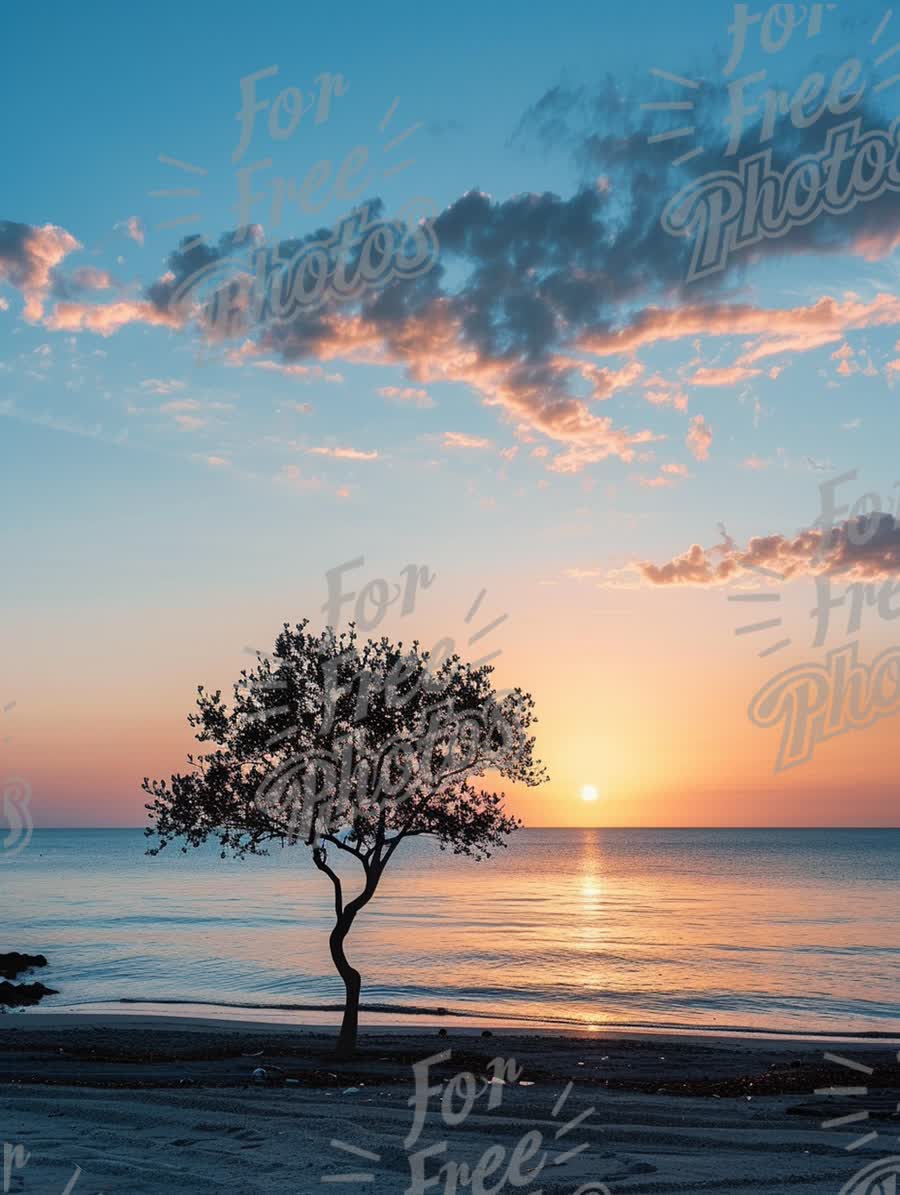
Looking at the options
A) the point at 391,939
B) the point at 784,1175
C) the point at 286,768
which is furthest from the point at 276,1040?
the point at 391,939

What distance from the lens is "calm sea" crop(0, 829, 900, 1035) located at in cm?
4444

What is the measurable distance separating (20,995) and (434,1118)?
38.1 metres

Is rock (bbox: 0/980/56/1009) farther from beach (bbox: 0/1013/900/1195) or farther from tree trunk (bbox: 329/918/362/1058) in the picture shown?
tree trunk (bbox: 329/918/362/1058)

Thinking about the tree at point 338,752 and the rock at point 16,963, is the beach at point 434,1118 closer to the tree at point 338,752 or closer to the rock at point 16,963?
the tree at point 338,752

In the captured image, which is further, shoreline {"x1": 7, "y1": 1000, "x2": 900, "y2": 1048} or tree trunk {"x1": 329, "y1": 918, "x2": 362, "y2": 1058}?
shoreline {"x1": 7, "y1": 1000, "x2": 900, "y2": 1048}

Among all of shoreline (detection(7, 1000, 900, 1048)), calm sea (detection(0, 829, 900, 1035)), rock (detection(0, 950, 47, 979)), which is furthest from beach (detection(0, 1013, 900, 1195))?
rock (detection(0, 950, 47, 979))

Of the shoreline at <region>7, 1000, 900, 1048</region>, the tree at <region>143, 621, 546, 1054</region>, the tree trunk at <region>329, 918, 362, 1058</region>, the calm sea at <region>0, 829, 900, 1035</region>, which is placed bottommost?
the calm sea at <region>0, 829, 900, 1035</region>

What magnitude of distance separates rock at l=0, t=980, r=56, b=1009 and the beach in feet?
59.1

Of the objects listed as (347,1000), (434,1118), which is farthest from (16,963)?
(434,1118)

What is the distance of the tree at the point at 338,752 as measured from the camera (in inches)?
984

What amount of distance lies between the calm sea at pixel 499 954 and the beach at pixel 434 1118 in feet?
50.5

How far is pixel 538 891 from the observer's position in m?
140

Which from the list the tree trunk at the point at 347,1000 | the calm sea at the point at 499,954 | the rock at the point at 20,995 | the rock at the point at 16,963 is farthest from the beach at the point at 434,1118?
the rock at the point at 16,963

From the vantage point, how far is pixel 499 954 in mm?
64625
